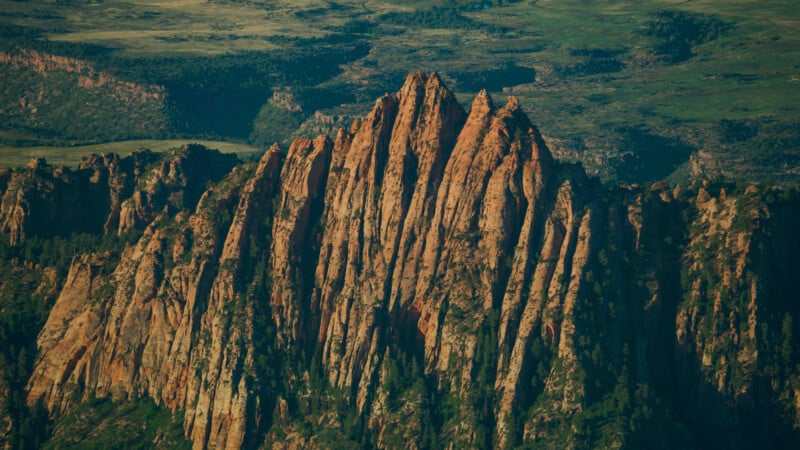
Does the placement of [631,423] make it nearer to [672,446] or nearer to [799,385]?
[672,446]

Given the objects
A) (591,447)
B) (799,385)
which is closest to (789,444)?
(799,385)

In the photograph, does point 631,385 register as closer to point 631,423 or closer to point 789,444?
point 631,423

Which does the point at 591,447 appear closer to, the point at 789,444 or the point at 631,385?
the point at 631,385

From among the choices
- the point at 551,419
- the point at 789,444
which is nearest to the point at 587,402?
the point at 551,419

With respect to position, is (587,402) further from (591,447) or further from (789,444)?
(789,444)

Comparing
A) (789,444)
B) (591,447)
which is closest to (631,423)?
(591,447)

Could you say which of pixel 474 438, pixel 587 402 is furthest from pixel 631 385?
pixel 474 438
